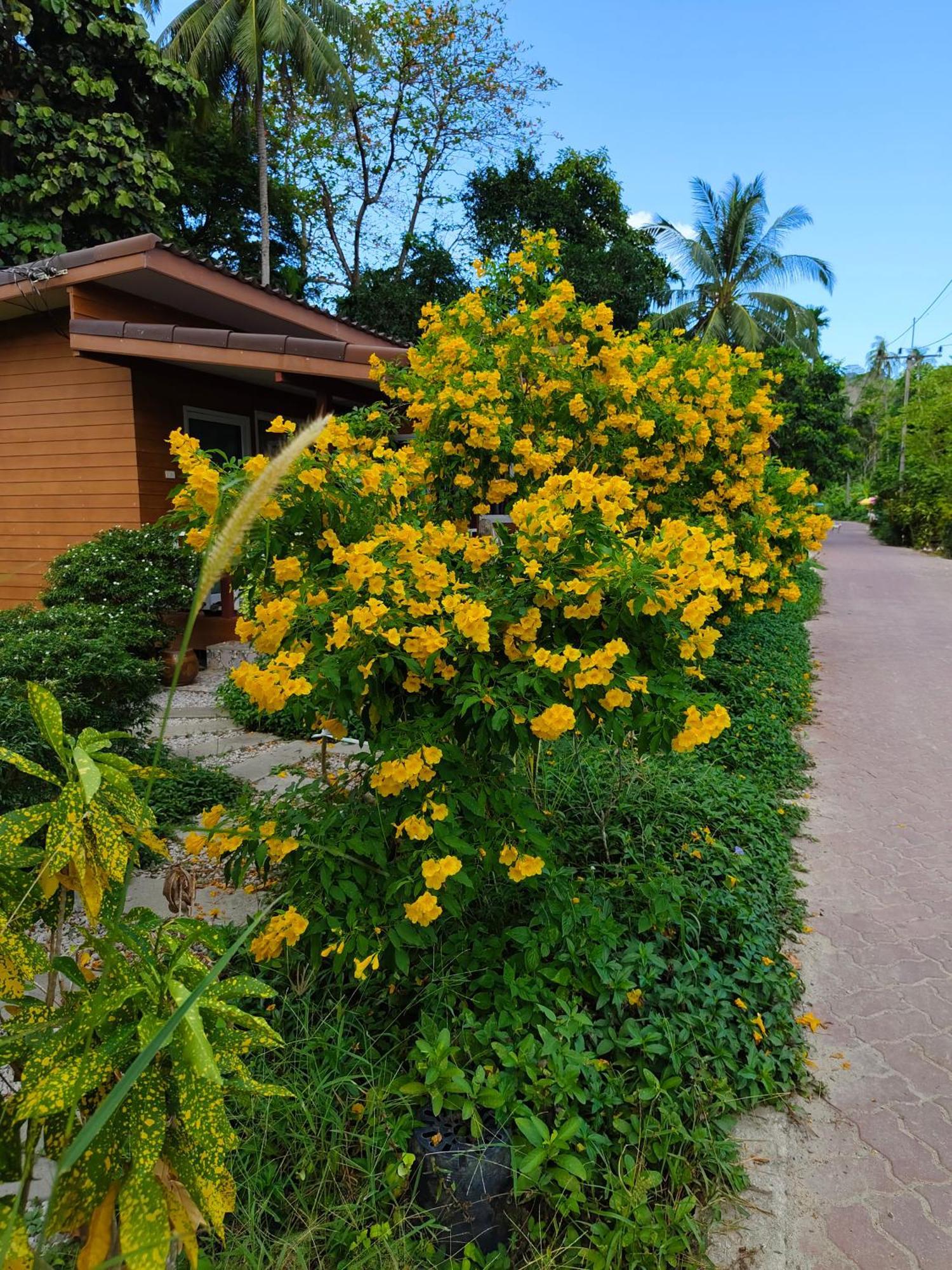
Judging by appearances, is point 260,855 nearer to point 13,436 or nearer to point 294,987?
point 294,987

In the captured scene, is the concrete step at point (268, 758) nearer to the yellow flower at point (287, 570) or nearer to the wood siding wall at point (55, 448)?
the yellow flower at point (287, 570)

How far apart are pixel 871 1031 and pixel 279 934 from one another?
87.1 inches

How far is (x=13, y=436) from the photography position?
808 cm

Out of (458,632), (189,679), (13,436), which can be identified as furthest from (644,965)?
(13,436)

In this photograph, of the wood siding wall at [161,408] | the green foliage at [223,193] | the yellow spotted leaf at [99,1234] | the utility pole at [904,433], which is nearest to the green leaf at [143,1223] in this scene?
the yellow spotted leaf at [99,1234]

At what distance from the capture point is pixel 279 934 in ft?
7.11

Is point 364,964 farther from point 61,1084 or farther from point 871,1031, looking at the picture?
point 871,1031

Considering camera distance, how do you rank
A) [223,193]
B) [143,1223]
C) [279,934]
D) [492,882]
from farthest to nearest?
[223,193]
[492,882]
[279,934]
[143,1223]

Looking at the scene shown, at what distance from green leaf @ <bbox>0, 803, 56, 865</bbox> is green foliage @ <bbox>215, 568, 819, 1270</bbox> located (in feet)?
3.66

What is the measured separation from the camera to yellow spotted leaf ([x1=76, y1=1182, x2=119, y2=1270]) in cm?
113

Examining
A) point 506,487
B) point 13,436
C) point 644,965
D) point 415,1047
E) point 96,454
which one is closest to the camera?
point 415,1047

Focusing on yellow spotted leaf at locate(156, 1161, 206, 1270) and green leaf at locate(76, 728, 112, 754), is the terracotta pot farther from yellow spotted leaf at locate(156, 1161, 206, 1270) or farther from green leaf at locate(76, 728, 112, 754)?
yellow spotted leaf at locate(156, 1161, 206, 1270)

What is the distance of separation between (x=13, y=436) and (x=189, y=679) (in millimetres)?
3604

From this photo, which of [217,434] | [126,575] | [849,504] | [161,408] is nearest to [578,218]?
[217,434]
